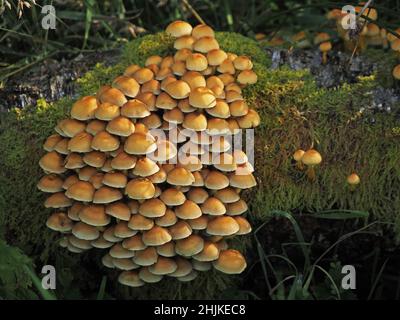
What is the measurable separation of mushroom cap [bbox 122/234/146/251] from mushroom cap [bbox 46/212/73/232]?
12.6 inches

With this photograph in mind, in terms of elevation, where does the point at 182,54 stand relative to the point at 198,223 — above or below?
above

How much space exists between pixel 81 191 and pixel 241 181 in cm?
80

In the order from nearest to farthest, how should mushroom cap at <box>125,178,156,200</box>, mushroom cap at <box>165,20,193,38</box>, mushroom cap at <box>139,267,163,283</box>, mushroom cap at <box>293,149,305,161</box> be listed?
mushroom cap at <box>125,178,156,200</box> → mushroom cap at <box>139,267,163,283</box> → mushroom cap at <box>293,149,305,161</box> → mushroom cap at <box>165,20,193,38</box>

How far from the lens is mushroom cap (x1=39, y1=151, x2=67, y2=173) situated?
125 inches

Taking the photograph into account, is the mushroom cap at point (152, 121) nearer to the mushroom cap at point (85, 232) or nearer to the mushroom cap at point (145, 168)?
the mushroom cap at point (145, 168)

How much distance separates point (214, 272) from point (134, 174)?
2.56ft

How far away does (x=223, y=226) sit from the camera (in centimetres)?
309

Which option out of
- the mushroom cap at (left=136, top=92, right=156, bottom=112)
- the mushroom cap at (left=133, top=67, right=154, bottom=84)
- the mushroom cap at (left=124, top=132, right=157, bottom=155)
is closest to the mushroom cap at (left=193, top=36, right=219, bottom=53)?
the mushroom cap at (left=133, top=67, right=154, bottom=84)

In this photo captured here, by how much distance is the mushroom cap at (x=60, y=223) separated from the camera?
319 centimetres

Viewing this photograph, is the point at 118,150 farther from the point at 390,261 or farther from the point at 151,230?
the point at 390,261

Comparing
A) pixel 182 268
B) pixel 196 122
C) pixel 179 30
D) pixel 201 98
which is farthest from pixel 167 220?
pixel 179 30

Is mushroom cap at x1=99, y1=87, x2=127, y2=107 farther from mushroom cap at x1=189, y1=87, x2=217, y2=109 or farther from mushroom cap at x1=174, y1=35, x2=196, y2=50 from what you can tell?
mushroom cap at x1=174, y1=35, x2=196, y2=50

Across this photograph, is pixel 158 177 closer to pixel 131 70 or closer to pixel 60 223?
pixel 60 223
